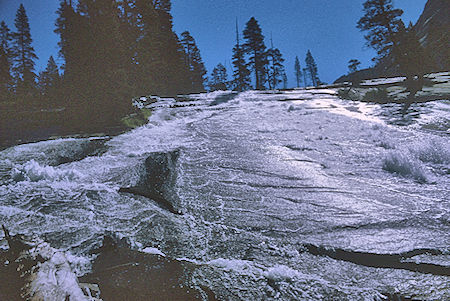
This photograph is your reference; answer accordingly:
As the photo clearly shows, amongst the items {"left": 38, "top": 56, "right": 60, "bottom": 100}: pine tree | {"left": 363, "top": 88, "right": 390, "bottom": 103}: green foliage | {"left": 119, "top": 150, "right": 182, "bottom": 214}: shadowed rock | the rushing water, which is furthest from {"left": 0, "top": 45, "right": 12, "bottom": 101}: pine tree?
{"left": 363, "top": 88, "right": 390, "bottom": 103}: green foliage

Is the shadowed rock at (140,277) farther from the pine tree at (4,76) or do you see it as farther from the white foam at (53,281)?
the pine tree at (4,76)

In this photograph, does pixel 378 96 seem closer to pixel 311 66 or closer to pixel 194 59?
pixel 194 59

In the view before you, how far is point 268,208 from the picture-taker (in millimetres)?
4227

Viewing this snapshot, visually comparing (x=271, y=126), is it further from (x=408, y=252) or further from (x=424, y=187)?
(x=408, y=252)

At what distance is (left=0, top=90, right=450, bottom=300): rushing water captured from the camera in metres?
2.62

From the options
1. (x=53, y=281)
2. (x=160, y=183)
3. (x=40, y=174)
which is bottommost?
(x=160, y=183)

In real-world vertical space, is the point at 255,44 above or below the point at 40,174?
above

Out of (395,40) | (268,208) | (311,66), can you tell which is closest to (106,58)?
(268,208)

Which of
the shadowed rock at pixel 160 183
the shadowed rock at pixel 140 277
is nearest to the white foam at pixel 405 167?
the shadowed rock at pixel 160 183

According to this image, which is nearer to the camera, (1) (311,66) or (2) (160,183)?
(2) (160,183)

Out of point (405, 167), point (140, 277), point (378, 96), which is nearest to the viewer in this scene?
point (140, 277)

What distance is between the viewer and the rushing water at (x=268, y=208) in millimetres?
2619

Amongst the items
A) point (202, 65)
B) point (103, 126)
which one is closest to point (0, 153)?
point (103, 126)

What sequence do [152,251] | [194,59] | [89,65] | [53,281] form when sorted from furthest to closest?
[194,59]
[89,65]
[152,251]
[53,281]
